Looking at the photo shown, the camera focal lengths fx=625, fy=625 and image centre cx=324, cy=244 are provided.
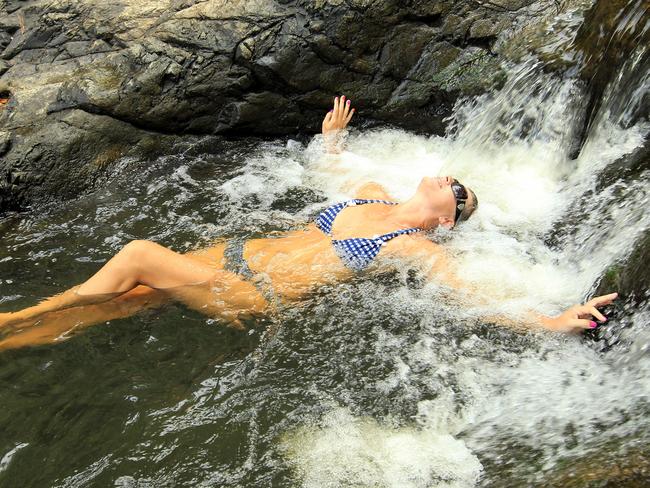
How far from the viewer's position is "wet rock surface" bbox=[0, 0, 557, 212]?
6551 mm

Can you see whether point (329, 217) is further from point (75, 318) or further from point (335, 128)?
point (75, 318)

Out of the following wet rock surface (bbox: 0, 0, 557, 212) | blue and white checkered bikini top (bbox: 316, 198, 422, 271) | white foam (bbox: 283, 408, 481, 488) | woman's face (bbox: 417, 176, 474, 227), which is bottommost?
white foam (bbox: 283, 408, 481, 488)

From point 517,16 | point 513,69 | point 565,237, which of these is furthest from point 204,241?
point 517,16

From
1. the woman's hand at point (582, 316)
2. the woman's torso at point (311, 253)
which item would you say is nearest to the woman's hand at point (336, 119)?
the woman's torso at point (311, 253)

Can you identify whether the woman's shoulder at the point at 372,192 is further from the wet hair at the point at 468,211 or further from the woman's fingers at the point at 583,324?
the woman's fingers at the point at 583,324

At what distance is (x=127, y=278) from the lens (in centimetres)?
426

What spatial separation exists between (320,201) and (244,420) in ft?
9.31

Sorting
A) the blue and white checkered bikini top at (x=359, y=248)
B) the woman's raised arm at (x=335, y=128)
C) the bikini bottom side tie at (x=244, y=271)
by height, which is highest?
the woman's raised arm at (x=335, y=128)

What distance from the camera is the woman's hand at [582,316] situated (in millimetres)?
3777

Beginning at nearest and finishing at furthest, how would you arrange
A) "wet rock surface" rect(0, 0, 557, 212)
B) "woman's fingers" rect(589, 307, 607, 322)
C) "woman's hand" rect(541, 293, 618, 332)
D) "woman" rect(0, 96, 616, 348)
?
"woman's fingers" rect(589, 307, 607, 322) → "woman's hand" rect(541, 293, 618, 332) → "woman" rect(0, 96, 616, 348) → "wet rock surface" rect(0, 0, 557, 212)

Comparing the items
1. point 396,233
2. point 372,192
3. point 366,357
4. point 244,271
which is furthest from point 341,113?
point 366,357

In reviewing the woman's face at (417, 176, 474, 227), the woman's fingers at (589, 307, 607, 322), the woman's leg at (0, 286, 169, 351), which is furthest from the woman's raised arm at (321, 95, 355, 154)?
the woman's fingers at (589, 307, 607, 322)

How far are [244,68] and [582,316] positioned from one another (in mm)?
4482

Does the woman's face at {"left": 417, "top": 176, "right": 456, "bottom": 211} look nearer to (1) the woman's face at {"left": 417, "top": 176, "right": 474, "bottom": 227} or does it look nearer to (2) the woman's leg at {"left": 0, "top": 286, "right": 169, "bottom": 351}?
(1) the woman's face at {"left": 417, "top": 176, "right": 474, "bottom": 227}
